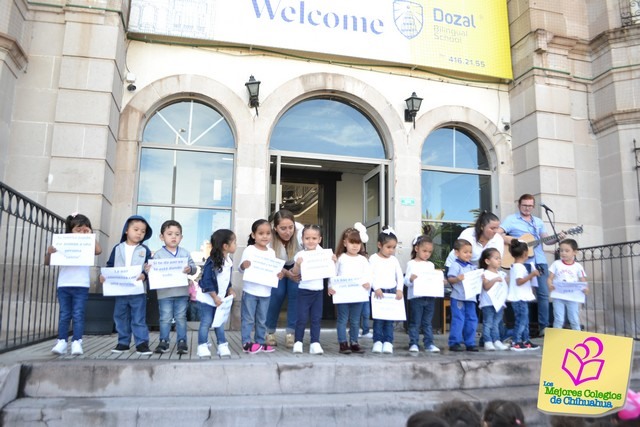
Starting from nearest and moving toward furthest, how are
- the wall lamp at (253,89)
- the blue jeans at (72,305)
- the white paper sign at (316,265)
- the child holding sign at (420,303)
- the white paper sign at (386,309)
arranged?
the blue jeans at (72,305) → the white paper sign at (316,265) → the white paper sign at (386,309) → the child holding sign at (420,303) → the wall lamp at (253,89)

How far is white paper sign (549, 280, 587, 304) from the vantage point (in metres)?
6.25

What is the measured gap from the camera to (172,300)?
520 centimetres

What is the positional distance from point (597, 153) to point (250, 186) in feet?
21.2

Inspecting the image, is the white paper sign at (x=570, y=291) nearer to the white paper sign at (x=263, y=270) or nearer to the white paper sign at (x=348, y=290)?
the white paper sign at (x=348, y=290)

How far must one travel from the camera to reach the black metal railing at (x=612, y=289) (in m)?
8.32

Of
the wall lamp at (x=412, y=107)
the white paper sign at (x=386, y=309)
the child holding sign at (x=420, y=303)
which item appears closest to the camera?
the white paper sign at (x=386, y=309)

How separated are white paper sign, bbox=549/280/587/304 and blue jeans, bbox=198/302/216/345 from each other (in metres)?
4.38

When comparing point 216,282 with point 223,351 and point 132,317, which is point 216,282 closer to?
point 223,351

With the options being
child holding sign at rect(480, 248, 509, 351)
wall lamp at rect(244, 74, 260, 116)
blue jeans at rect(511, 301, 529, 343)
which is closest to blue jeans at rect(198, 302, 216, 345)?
child holding sign at rect(480, 248, 509, 351)

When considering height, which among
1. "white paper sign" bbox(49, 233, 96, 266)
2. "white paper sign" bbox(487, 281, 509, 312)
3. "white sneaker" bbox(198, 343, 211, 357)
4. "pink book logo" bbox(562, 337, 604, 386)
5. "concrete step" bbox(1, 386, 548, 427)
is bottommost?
"concrete step" bbox(1, 386, 548, 427)

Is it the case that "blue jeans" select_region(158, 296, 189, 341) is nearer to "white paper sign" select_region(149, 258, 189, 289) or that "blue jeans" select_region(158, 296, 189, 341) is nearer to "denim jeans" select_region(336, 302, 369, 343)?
"white paper sign" select_region(149, 258, 189, 289)

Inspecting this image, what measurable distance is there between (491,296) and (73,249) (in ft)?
15.6

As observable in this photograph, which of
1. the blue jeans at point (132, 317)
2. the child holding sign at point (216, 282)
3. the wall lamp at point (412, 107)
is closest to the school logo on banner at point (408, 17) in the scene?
the wall lamp at point (412, 107)

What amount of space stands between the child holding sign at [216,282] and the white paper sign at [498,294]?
10.4 feet
